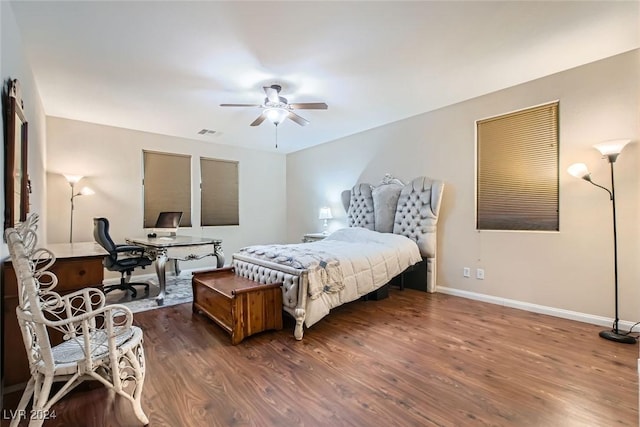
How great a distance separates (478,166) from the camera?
12.8 feet

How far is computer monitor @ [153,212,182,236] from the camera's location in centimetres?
508

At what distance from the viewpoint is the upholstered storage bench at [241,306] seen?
2.62m

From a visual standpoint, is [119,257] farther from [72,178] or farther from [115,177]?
[115,177]

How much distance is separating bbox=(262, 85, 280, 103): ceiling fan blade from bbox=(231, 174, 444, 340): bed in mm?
1774

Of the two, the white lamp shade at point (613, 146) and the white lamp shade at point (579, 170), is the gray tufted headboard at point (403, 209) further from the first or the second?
the white lamp shade at point (613, 146)

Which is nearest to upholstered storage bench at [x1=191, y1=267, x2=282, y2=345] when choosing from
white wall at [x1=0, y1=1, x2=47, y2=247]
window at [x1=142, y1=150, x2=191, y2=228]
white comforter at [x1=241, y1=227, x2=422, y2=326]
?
white comforter at [x1=241, y1=227, x2=422, y2=326]

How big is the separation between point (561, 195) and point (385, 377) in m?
2.85

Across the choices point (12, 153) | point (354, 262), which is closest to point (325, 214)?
point (354, 262)

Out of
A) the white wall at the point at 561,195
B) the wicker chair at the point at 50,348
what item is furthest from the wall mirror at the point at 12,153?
the white wall at the point at 561,195

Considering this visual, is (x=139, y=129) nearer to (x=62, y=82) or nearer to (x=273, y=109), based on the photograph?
(x=62, y=82)

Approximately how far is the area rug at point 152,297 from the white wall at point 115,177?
111 centimetres

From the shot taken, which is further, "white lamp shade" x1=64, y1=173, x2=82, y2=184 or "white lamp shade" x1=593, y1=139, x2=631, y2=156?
"white lamp shade" x1=64, y1=173, x2=82, y2=184

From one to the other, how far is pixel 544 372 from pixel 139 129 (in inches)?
250

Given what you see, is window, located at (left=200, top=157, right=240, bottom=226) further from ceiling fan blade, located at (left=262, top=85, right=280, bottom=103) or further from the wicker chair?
the wicker chair
